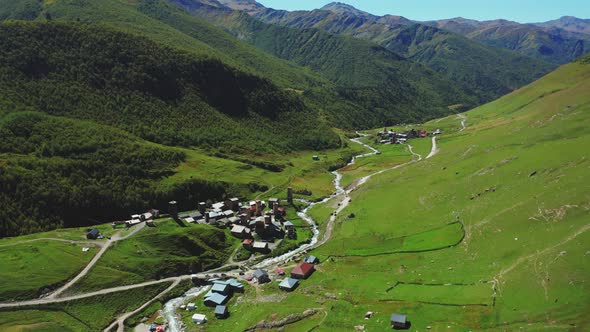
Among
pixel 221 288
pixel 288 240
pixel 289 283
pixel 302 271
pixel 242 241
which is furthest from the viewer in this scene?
pixel 288 240

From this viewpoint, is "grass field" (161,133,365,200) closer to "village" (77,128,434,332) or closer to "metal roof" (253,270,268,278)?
"village" (77,128,434,332)

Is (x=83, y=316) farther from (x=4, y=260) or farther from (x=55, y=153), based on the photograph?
(x=55, y=153)

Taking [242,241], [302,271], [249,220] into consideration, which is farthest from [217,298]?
[249,220]

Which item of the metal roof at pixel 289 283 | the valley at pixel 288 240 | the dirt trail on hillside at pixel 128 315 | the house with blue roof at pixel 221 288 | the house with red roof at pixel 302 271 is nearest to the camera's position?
the valley at pixel 288 240

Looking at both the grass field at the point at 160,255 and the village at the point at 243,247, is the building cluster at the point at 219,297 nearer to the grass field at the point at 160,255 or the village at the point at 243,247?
the village at the point at 243,247

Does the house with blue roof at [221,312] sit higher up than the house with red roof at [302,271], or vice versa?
the house with red roof at [302,271]

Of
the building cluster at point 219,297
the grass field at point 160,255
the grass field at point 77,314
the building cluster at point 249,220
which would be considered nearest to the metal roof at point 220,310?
the building cluster at point 219,297

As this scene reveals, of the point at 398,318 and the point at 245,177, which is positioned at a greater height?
the point at 398,318

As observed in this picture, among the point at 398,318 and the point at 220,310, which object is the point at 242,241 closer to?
the point at 220,310

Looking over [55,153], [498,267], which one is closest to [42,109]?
[55,153]
